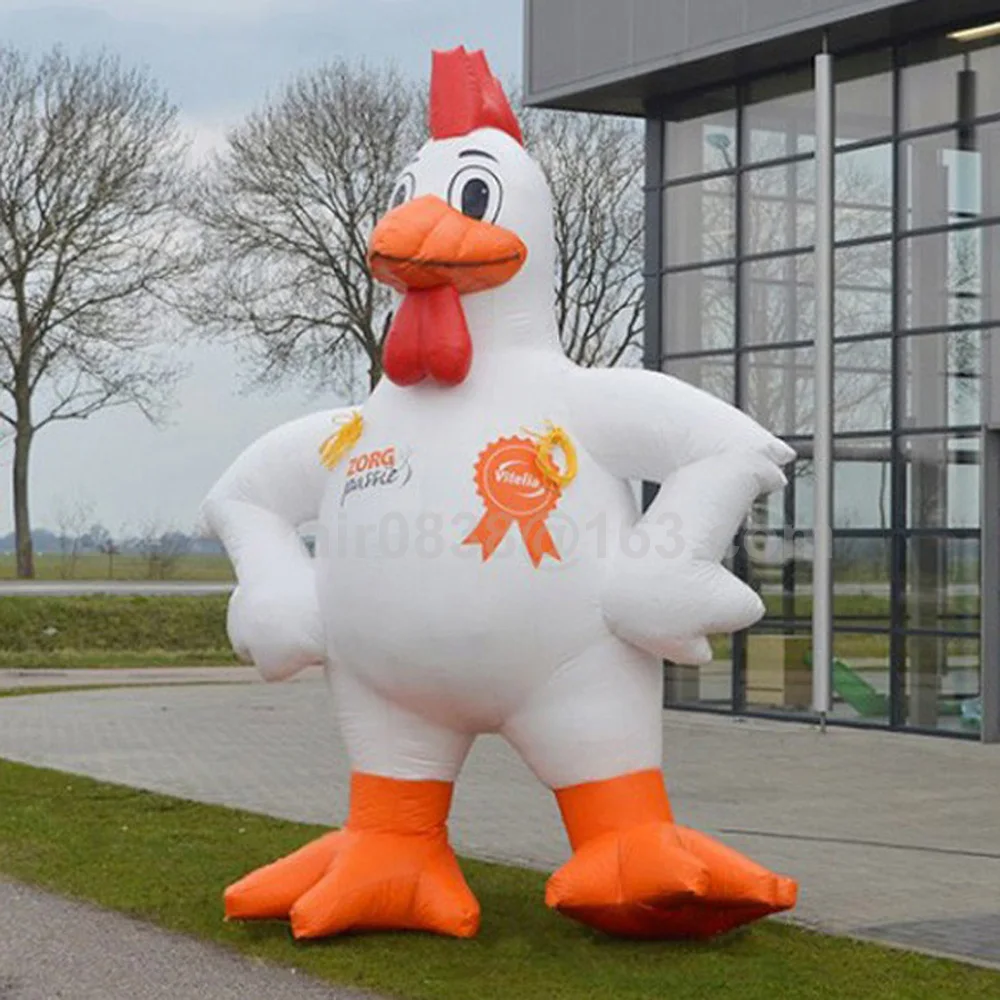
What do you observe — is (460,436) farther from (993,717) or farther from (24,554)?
(24,554)

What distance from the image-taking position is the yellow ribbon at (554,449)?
24.1 feet

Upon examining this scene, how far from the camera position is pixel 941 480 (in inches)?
635

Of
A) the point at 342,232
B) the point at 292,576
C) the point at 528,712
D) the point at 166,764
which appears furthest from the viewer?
the point at 342,232

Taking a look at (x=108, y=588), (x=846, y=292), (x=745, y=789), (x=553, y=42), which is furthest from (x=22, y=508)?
(x=745, y=789)

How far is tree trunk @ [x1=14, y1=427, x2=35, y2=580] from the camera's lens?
117 feet

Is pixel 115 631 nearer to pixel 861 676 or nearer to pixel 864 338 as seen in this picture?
pixel 861 676

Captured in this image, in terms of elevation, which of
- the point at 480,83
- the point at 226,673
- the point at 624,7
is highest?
the point at 624,7

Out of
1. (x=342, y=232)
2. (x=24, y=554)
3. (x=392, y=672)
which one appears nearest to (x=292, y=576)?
(x=392, y=672)

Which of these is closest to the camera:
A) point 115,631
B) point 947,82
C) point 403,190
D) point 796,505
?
point 403,190

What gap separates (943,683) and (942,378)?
2301mm

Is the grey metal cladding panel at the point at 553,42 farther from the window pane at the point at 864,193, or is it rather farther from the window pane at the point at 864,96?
the window pane at the point at 864,193

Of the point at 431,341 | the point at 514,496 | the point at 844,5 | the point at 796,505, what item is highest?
the point at 844,5

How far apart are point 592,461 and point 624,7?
10884 mm

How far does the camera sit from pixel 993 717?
15719 mm
